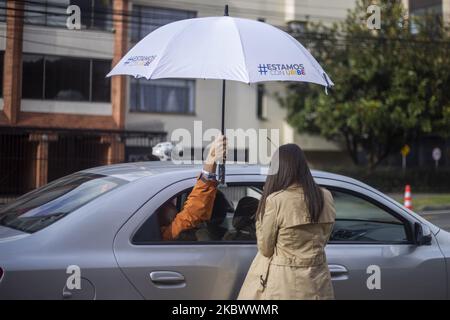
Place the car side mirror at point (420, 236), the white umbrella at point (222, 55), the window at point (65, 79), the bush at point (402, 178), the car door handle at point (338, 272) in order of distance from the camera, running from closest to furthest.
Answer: the car door handle at point (338, 272)
the white umbrella at point (222, 55)
the car side mirror at point (420, 236)
the window at point (65, 79)
the bush at point (402, 178)

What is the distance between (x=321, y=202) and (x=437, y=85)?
23.8m

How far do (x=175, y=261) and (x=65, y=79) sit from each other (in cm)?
2170

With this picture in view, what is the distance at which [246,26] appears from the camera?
13.4 ft

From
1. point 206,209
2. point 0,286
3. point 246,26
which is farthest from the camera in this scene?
point 246,26

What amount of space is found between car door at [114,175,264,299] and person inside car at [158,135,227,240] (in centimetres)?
9

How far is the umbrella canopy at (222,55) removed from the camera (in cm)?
371

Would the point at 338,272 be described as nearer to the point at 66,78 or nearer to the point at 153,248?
the point at 153,248

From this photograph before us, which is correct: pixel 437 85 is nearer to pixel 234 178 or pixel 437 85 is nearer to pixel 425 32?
pixel 425 32

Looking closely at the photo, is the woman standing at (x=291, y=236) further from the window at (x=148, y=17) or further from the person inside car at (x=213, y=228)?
the window at (x=148, y=17)

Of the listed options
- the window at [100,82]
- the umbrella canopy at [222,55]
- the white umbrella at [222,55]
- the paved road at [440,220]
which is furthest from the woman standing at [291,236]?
the window at [100,82]

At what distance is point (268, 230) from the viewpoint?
3.14 m

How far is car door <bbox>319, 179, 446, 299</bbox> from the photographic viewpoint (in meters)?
3.62

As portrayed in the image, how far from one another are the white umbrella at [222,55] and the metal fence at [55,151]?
59.4 ft
